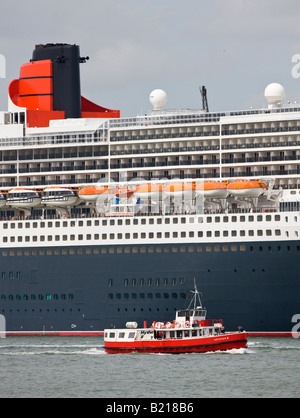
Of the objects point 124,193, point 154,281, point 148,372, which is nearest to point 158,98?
point 124,193

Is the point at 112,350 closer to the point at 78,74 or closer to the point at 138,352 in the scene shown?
the point at 138,352

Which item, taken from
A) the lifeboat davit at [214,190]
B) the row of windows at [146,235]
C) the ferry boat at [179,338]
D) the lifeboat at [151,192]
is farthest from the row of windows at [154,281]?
the ferry boat at [179,338]

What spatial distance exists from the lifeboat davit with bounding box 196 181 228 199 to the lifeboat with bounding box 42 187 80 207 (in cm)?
907

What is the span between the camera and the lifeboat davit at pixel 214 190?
71375mm

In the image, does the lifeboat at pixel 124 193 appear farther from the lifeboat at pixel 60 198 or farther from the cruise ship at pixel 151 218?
the lifeboat at pixel 60 198

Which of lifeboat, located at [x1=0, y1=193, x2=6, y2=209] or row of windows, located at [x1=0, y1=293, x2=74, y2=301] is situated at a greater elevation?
lifeboat, located at [x1=0, y1=193, x2=6, y2=209]

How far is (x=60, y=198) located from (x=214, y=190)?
1080 cm

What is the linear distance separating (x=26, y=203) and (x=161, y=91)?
11.7 m

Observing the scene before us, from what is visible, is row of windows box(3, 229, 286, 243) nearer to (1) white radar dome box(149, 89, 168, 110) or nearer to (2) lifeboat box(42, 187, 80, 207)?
(2) lifeboat box(42, 187, 80, 207)

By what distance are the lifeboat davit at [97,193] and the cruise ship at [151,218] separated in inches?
2.5

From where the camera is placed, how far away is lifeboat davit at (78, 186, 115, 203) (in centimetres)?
7469

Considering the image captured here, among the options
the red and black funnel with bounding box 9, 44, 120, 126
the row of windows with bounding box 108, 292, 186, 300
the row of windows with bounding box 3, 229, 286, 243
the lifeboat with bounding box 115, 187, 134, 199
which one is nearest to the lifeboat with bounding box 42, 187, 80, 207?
the row of windows with bounding box 3, 229, 286, 243

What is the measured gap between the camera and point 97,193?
74.8 m
